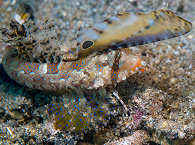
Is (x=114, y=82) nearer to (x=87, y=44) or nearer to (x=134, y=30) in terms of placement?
(x=87, y=44)

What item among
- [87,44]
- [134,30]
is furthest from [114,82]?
[134,30]

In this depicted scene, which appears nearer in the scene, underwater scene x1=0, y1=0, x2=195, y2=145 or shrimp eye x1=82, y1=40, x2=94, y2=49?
underwater scene x1=0, y1=0, x2=195, y2=145

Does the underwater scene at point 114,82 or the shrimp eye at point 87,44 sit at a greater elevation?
the shrimp eye at point 87,44

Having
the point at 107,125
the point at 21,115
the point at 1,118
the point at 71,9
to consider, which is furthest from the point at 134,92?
the point at 71,9

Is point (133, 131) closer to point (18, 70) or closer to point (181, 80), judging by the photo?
point (181, 80)

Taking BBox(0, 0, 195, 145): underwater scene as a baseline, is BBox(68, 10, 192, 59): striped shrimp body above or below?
above
